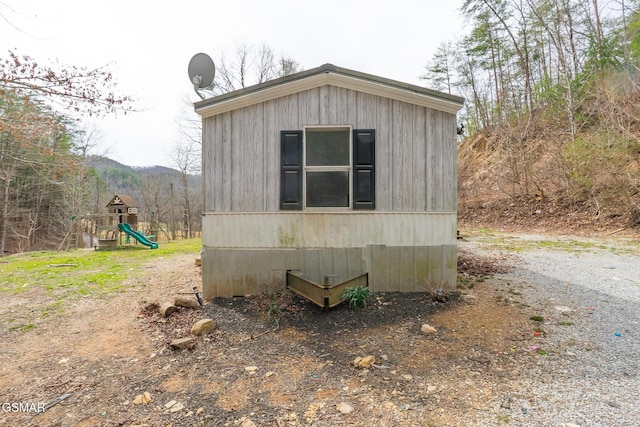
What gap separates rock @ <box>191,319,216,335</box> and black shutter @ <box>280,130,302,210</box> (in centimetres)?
172

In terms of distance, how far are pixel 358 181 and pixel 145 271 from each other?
530cm

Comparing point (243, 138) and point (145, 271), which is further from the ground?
point (243, 138)

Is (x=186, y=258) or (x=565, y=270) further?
(x=186, y=258)

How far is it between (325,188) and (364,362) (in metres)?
2.37

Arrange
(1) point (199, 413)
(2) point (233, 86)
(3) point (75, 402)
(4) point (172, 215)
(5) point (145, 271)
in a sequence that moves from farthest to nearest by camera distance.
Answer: (4) point (172, 215) < (2) point (233, 86) < (5) point (145, 271) < (3) point (75, 402) < (1) point (199, 413)

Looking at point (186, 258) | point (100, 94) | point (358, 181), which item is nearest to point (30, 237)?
point (186, 258)

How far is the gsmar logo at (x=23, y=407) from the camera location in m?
2.19

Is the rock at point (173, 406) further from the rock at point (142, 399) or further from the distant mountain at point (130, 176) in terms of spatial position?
the distant mountain at point (130, 176)

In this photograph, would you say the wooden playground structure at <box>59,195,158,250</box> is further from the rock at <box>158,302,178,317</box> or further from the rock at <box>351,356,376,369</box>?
the rock at <box>351,356,376,369</box>

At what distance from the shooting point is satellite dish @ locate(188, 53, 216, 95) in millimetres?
5000

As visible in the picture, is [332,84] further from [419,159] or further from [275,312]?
[275,312]

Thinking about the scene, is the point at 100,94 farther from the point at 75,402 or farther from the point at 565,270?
the point at 565,270

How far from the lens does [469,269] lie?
208 inches

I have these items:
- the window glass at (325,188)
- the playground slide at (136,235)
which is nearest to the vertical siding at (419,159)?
the window glass at (325,188)
